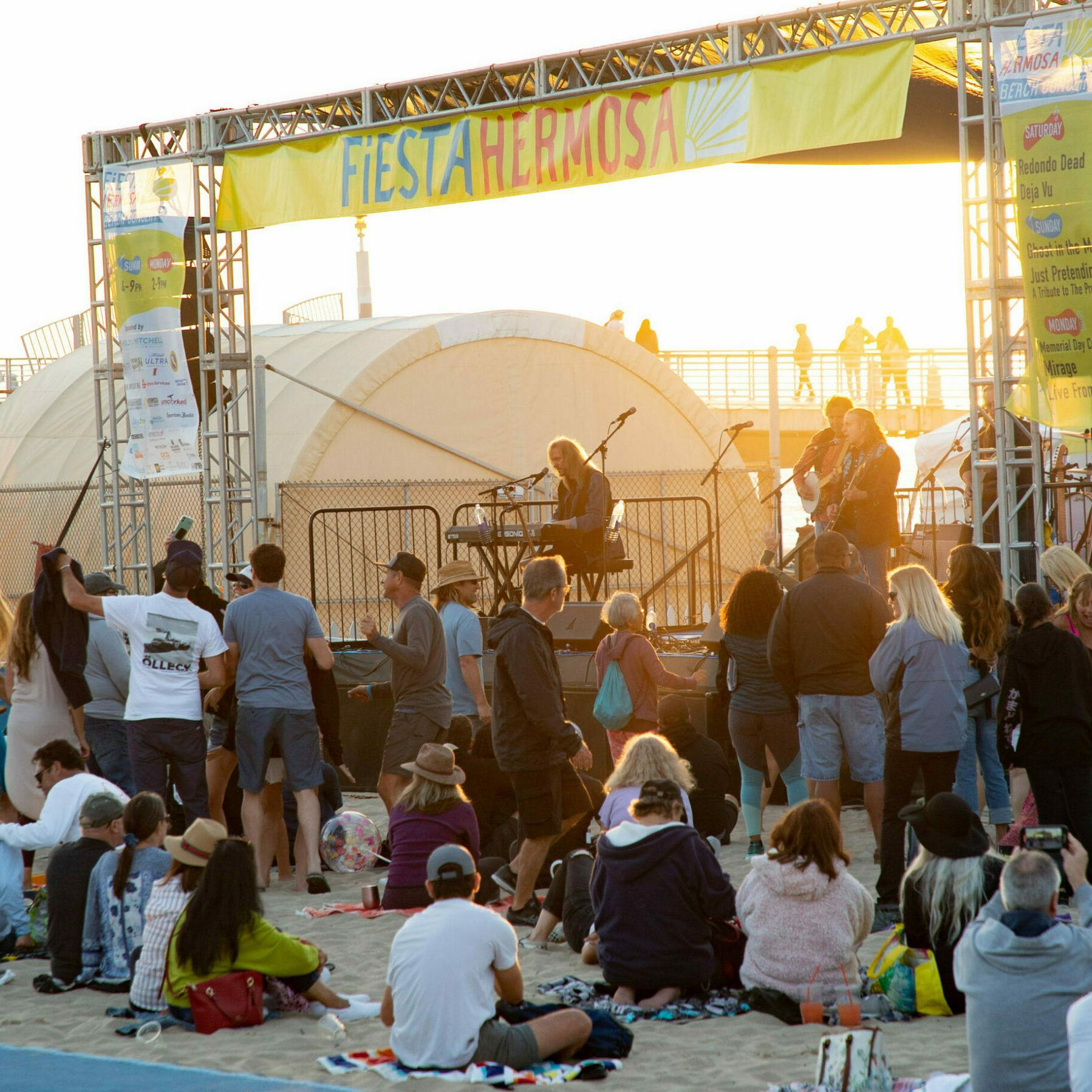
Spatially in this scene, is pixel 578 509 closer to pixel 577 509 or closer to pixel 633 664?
pixel 577 509

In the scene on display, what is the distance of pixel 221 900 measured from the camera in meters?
5.76

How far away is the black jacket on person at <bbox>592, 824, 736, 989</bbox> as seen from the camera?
5816 mm

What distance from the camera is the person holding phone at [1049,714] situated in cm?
692

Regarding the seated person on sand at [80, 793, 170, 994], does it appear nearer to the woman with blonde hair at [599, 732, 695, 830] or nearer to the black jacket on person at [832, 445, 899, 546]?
the woman with blonde hair at [599, 732, 695, 830]

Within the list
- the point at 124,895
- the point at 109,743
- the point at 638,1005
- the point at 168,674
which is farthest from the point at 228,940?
the point at 109,743

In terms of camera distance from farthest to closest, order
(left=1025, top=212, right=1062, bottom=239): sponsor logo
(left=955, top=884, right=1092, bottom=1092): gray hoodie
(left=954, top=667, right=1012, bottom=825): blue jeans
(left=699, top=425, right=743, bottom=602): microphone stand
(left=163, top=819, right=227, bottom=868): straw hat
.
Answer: (left=699, top=425, right=743, bottom=602): microphone stand, (left=1025, top=212, right=1062, bottom=239): sponsor logo, (left=954, top=667, right=1012, bottom=825): blue jeans, (left=163, top=819, right=227, bottom=868): straw hat, (left=955, top=884, right=1092, bottom=1092): gray hoodie

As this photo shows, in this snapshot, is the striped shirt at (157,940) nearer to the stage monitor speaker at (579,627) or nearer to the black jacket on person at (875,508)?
the stage monitor speaker at (579,627)

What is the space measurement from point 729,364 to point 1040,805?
2166 cm

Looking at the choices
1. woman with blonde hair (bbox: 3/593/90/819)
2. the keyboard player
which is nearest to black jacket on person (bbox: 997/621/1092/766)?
the keyboard player

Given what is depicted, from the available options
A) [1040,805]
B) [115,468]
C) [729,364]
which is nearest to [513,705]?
[1040,805]

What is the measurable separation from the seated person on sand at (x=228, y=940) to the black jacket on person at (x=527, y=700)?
145 cm

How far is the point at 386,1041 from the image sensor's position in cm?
573

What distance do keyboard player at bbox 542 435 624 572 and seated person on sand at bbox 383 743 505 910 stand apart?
170 inches

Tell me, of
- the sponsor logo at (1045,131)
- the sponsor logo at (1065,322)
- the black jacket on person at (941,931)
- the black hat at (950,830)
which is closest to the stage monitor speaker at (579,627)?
the sponsor logo at (1065,322)
